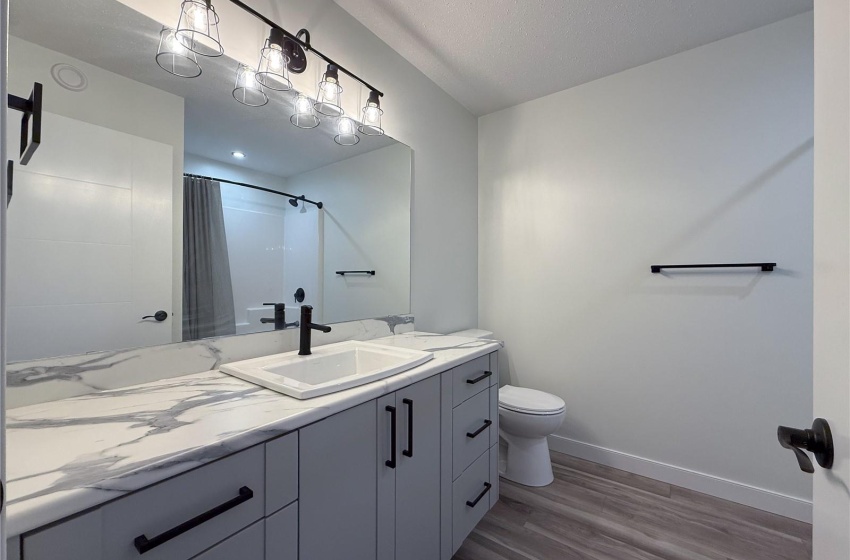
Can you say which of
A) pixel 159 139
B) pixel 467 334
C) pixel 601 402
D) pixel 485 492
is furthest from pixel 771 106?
pixel 159 139

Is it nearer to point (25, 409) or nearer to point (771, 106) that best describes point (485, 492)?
point (25, 409)

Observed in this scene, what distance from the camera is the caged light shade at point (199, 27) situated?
110cm

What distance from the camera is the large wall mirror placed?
0.88 metres

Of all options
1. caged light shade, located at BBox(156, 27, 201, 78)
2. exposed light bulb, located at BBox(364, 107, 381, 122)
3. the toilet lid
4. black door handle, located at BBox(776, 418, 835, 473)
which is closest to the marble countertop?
black door handle, located at BBox(776, 418, 835, 473)

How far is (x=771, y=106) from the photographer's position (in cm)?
176

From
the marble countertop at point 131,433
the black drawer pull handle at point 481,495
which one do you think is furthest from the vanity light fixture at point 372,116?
the black drawer pull handle at point 481,495

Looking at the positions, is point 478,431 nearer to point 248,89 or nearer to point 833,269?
point 833,269

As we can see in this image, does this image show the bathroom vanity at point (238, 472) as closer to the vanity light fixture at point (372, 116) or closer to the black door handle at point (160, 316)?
the black door handle at point (160, 316)

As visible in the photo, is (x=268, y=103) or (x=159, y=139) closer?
(x=159, y=139)

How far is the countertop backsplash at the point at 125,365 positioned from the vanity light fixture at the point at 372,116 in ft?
3.52

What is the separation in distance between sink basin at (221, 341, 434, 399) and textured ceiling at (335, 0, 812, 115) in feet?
5.34

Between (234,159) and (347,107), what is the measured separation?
65 centimetres

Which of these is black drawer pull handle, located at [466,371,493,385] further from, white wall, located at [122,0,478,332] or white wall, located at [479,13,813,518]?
white wall, located at [479,13,813,518]

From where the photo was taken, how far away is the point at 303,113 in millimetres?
1500
